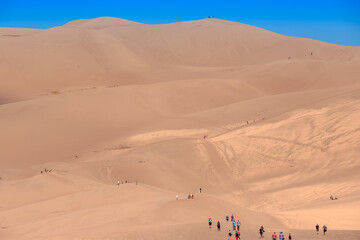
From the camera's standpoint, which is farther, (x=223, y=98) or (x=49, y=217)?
(x=223, y=98)

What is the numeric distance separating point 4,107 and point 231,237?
3108 centimetres

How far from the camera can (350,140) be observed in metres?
30.2

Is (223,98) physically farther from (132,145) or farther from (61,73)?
(61,73)

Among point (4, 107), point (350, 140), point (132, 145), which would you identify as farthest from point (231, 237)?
point (4, 107)

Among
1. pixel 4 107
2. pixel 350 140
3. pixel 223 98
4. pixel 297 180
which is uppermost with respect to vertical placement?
pixel 223 98

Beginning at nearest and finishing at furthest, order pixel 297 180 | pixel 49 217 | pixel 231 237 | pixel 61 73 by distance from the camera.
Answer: pixel 231 237
pixel 49 217
pixel 297 180
pixel 61 73

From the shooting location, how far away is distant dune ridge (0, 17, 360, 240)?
19156mm

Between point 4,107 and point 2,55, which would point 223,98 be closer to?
point 4,107

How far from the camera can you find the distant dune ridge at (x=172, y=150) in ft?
62.8

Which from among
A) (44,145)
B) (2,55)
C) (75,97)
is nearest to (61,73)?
(2,55)

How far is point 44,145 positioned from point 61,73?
97.9 feet

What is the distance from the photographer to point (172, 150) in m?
31.2

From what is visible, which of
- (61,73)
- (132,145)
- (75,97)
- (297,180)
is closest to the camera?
(297,180)

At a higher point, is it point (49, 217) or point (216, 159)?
point (216, 159)
